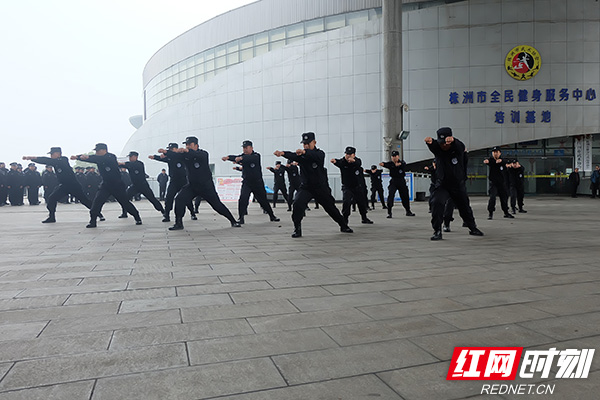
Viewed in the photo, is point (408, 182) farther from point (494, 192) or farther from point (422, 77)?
point (494, 192)

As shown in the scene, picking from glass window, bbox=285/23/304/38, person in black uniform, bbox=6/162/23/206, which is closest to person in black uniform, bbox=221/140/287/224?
person in black uniform, bbox=6/162/23/206

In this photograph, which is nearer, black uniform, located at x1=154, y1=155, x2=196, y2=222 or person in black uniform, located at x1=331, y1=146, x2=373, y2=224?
person in black uniform, located at x1=331, y1=146, x2=373, y2=224

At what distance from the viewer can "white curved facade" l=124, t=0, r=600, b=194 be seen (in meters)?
24.8

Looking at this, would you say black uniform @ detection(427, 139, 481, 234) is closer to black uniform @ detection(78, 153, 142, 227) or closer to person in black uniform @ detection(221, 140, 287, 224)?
person in black uniform @ detection(221, 140, 287, 224)

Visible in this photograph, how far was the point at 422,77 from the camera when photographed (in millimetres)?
25906

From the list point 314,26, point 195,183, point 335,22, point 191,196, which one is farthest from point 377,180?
point 314,26

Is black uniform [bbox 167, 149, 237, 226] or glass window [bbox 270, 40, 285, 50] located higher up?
glass window [bbox 270, 40, 285, 50]

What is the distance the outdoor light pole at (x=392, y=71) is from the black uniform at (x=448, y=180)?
1502 cm

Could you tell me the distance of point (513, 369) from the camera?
237cm

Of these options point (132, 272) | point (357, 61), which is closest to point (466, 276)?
point (132, 272)

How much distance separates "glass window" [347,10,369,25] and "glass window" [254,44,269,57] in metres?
5.81

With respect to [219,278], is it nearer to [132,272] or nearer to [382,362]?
[132,272]

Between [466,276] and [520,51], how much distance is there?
24.2 meters

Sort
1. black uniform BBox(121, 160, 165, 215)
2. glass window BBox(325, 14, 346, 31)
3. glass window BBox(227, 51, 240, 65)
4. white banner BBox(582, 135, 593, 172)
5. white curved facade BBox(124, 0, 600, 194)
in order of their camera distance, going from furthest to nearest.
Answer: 1. glass window BBox(227, 51, 240, 65)
2. glass window BBox(325, 14, 346, 31)
3. white banner BBox(582, 135, 593, 172)
4. white curved facade BBox(124, 0, 600, 194)
5. black uniform BBox(121, 160, 165, 215)
